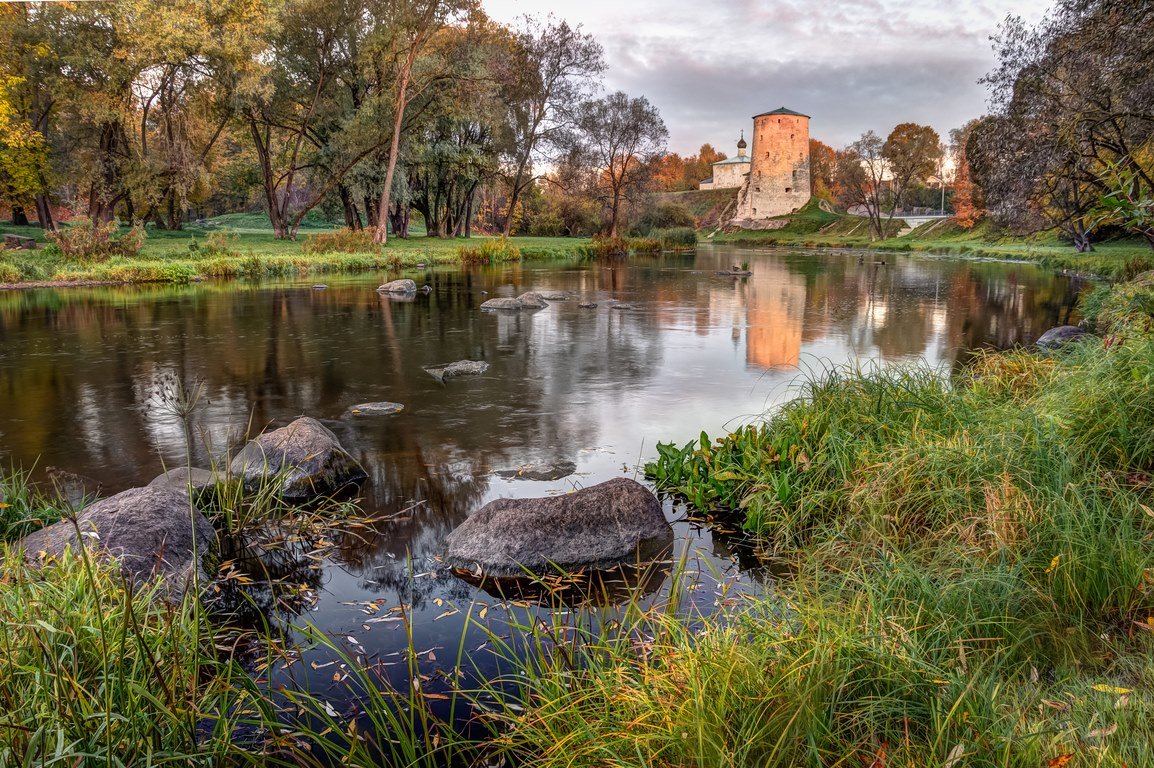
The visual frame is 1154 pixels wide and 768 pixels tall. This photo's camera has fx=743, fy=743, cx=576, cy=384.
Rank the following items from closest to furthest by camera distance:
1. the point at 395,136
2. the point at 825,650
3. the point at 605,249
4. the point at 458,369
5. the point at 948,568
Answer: the point at 825,650
the point at 948,568
the point at 458,369
the point at 395,136
the point at 605,249

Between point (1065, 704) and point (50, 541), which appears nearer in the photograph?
point (1065, 704)

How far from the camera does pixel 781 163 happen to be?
77.2 meters

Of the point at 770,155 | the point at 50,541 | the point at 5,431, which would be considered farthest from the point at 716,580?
the point at 770,155

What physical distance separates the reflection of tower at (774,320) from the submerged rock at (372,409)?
214 inches

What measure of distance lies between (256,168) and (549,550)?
166 feet

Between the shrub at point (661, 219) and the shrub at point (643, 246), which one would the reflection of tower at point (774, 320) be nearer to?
the shrub at point (643, 246)

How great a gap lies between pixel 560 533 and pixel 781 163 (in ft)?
260

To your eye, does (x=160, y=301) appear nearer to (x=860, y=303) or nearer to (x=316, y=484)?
(x=316, y=484)

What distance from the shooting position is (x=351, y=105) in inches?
1409

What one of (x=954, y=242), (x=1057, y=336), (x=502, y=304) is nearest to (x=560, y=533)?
(x=1057, y=336)

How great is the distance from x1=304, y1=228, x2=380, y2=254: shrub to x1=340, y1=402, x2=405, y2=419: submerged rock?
2173 centimetres

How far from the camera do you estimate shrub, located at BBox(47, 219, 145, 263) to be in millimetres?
22844

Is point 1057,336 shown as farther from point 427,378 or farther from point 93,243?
point 93,243

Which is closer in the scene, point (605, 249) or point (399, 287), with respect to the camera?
point (399, 287)
